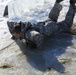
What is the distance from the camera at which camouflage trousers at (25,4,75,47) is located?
3746 millimetres

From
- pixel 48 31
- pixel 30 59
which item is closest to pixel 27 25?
pixel 48 31


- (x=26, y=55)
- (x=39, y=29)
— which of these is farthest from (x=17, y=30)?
(x=26, y=55)

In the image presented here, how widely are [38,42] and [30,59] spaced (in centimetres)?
30

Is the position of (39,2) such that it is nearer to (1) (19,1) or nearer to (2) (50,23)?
(1) (19,1)

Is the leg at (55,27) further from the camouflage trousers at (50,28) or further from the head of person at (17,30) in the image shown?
the head of person at (17,30)

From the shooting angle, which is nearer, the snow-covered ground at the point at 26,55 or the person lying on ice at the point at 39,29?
the snow-covered ground at the point at 26,55

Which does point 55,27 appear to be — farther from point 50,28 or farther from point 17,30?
point 17,30

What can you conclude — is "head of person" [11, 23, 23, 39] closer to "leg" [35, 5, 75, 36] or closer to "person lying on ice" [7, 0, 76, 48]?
"person lying on ice" [7, 0, 76, 48]

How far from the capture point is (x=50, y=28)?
4.13 metres

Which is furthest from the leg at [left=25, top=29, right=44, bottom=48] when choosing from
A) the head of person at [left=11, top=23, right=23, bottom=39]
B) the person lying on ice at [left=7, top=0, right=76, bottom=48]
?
the head of person at [left=11, top=23, right=23, bottom=39]

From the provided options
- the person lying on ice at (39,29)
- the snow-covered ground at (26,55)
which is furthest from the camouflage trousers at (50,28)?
the snow-covered ground at (26,55)

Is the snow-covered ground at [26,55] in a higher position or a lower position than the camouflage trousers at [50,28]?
lower

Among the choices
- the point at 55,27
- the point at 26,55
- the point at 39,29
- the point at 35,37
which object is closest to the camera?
the point at 35,37

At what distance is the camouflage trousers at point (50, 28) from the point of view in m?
3.75
